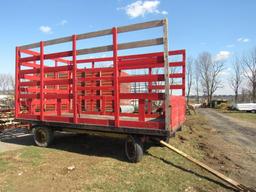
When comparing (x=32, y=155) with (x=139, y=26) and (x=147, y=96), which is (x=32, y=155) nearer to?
(x=147, y=96)

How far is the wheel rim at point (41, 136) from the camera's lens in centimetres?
782

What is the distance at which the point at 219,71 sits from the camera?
69.3 metres

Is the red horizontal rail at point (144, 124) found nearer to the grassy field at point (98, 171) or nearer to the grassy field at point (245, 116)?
the grassy field at point (98, 171)

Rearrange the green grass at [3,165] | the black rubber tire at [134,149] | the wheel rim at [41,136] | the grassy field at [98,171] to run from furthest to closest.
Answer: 1. the wheel rim at [41,136]
2. the black rubber tire at [134,149]
3. the green grass at [3,165]
4. the grassy field at [98,171]

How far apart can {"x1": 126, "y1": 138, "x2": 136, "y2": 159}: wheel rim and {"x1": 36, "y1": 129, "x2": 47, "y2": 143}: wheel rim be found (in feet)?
9.70

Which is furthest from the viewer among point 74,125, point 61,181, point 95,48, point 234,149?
point 234,149

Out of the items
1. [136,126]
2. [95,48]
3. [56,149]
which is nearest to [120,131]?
[136,126]

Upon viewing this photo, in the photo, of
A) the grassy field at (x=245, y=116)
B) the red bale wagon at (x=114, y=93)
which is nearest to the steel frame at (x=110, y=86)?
the red bale wagon at (x=114, y=93)

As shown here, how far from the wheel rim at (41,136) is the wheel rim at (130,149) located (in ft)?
9.70

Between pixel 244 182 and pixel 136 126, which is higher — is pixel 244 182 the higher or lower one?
the lower one

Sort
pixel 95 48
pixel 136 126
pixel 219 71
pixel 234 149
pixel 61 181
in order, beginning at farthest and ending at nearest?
pixel 219 71
pixel 234 149
pixel 95 48
pixel 136 126
pixel 61 181

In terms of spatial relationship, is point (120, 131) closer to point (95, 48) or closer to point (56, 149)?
point (95, 48)

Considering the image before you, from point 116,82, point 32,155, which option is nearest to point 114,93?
point 116,82

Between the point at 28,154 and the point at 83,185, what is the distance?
2860 millimetres
